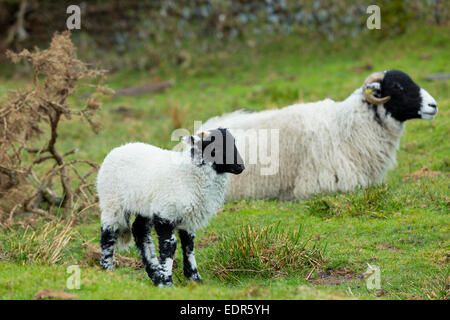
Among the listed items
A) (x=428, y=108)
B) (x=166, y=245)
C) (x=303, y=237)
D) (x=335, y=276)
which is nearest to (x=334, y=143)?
(x=428, y=108)

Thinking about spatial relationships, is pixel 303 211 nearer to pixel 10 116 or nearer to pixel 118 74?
pixel 10 116

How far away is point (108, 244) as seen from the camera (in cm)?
730

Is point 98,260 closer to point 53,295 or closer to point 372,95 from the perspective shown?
point 53,295

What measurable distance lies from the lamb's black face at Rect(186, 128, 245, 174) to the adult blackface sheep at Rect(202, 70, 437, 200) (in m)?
4.31

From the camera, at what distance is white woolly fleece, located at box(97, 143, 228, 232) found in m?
6.50

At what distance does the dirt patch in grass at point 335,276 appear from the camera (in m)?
6.98

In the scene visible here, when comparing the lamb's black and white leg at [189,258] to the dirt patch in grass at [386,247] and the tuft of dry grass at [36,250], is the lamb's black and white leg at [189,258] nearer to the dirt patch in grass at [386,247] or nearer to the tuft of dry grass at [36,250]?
the tuft of dry grass at [36,250]

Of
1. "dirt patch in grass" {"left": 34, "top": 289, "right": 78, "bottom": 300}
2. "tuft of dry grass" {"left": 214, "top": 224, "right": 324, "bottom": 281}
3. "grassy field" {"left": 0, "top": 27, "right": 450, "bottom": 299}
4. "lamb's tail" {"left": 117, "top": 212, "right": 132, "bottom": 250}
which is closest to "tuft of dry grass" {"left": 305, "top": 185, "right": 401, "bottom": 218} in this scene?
"grassy field" {"left": 0, "top": 27, "right": 450, "bottom": 299}

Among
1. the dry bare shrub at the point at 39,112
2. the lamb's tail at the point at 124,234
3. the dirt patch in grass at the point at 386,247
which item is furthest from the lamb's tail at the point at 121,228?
the dirt patch in grass at the point at 386,247

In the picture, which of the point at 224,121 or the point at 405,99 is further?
the point at 224,121

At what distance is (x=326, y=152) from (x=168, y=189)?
4.82m

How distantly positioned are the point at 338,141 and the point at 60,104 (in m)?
5.03

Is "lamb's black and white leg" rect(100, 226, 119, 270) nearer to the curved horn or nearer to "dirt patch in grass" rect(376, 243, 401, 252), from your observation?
"dirt patch in grass" rect(376, 243, 401, 252)

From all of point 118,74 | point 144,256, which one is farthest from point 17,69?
point 144,256
